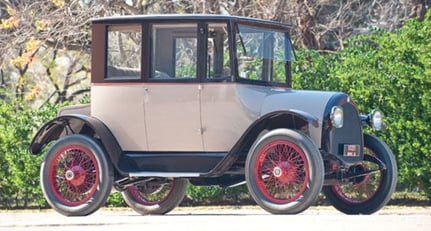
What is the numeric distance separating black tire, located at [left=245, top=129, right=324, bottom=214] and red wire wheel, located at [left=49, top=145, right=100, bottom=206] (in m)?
1.65

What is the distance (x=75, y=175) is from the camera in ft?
39.3

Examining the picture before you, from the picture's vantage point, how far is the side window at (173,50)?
11906 mm

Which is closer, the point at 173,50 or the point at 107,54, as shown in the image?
the point at 173,50

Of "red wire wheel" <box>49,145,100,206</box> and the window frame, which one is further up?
the window frame

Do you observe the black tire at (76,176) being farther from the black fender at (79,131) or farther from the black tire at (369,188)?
the black tire at (369,188)

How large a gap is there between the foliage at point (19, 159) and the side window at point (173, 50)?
5943 millimetres

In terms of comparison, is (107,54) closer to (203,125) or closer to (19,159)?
(203,125)

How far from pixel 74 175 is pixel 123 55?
1.53 metres

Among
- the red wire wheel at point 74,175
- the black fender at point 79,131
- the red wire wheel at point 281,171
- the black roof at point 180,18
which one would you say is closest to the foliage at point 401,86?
the black roof at point 180,18

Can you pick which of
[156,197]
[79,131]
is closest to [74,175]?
[79,131]

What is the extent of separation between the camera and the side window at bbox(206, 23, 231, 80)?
11734 millimetres

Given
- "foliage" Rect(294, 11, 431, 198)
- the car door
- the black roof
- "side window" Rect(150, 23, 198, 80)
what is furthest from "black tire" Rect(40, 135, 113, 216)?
"foliage" Rect(294, 11, 431, 198)

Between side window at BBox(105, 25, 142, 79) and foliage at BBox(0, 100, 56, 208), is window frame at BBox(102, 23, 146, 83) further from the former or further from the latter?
foliage at BBox(0, 100, 56, 208)

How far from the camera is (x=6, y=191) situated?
18.0m
